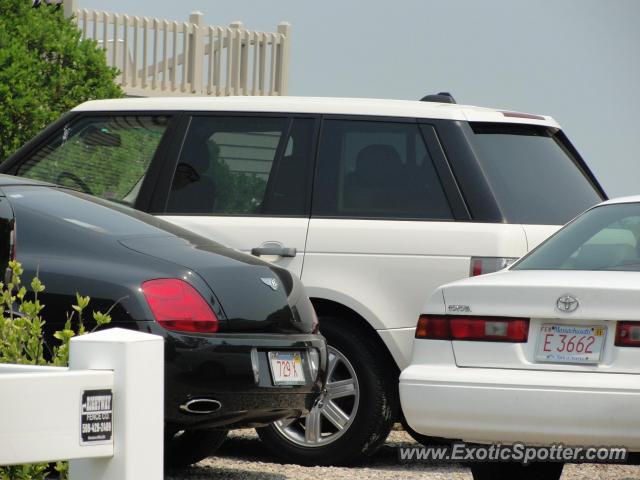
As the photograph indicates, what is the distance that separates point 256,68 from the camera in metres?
24.6

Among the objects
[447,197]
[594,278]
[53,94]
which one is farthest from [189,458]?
[53,94]

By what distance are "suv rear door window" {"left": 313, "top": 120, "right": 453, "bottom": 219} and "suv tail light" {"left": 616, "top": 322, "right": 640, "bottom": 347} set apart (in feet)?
7.26

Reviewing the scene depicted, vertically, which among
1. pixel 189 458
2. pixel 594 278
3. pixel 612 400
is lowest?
pixel 189 458

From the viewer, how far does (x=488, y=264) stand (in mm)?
A: 7926

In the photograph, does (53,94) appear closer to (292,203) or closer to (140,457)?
(292,203)

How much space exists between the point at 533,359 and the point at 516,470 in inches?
37.9

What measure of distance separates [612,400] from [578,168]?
2.93m

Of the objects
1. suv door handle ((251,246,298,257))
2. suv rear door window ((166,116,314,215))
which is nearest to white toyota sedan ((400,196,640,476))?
suv door handle ((251,246,298,257))

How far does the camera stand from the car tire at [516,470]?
6.96 metres

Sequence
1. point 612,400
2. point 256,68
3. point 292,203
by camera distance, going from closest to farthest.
Answer: point 612,400
point 292,203
point 256,68

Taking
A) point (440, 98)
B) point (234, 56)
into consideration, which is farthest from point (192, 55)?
point (440, 98)

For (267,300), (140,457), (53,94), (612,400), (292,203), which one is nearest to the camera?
(140,457)

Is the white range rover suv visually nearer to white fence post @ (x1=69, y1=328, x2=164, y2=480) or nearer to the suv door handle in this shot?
the suv door handle

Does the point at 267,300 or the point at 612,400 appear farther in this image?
the point at 267,300
